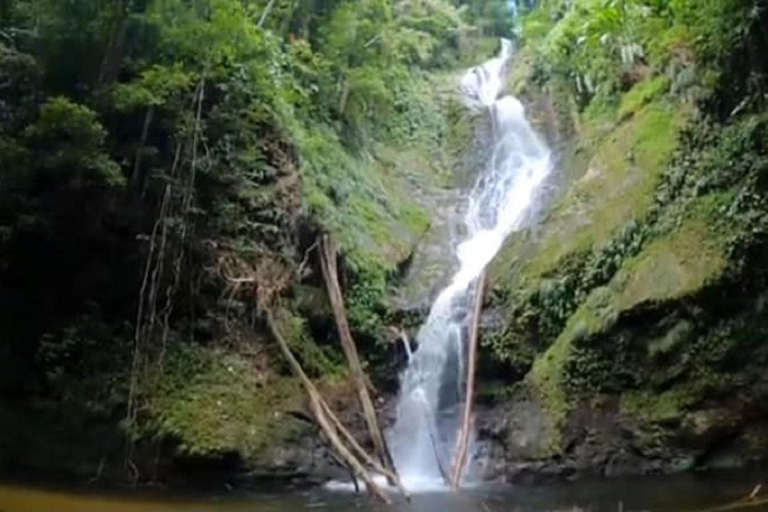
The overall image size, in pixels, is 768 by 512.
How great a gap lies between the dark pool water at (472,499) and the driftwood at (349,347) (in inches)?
34.3

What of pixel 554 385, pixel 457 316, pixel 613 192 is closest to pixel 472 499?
pixel 554 385

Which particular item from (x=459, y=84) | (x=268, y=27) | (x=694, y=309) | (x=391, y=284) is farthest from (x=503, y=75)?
(x=694, y=309)

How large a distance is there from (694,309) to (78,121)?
767cm

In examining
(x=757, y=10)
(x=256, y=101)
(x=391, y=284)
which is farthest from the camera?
(x=391, y=284)

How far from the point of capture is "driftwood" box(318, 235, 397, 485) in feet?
33.6

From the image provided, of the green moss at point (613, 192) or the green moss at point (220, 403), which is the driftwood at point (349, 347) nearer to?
the green moss at point (220, 403)

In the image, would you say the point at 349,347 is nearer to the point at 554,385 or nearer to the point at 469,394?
the point at 469,394

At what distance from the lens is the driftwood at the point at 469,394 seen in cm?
1027

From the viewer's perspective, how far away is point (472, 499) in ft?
29.5

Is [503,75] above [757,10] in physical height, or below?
above

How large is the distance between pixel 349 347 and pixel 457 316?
78.8 inches

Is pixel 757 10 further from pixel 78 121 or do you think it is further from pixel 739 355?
pixel 78 121

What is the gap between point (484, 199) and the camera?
16.3m

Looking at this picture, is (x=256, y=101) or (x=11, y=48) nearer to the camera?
(x=11, y=48)
